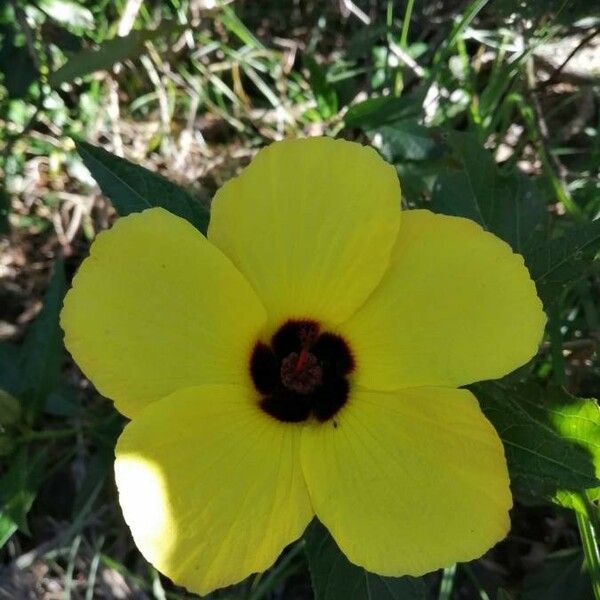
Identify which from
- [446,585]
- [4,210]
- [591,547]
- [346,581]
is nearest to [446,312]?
[346,581]

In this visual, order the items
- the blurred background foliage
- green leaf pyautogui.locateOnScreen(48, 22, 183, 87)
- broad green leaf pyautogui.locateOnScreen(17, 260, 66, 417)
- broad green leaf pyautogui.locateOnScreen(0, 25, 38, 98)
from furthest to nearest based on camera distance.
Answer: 1. broad green leaf pyautogui.locateOnScreen(0, 25, 38, 98)
2. green leaf pyautogui.locateOnScreen(48, 22, 183, 87)
3. broad green leaf pyautogui.locateOnScreen(17, 260, 66, 417)
4. the blurred background foliage

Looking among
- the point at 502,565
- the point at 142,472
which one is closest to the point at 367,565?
the point at 142,472

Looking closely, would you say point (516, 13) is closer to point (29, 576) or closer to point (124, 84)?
point (124, 84)

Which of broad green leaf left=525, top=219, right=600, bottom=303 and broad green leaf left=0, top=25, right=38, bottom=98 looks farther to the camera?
broad green leaf left=0, top=25, right=38, bottom=98

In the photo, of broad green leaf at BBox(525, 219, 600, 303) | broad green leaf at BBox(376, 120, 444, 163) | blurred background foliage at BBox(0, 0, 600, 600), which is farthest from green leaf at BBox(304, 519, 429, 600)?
broad green leaf at BBox(376, 120, 444, 163)

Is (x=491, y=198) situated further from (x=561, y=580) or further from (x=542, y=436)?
(x=561, y=580)

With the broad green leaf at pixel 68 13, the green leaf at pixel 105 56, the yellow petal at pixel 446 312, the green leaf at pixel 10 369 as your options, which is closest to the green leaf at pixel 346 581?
the yellow petal at pixel 446 312

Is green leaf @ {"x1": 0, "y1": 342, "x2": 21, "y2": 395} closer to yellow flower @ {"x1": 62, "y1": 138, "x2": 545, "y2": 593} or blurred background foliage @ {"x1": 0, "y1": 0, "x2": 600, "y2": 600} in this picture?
blurred background foliage @ {"x1": 0, "y1": 0, "x2": 600, "y2": 600}
